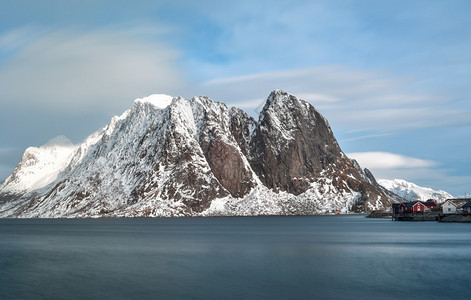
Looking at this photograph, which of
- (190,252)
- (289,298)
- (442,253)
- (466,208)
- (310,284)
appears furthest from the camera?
(466,208)

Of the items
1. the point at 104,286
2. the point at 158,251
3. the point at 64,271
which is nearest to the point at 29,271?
the point at 64,271

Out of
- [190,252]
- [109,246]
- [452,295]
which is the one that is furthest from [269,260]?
[109,246]

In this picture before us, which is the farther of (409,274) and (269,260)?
(269,260)

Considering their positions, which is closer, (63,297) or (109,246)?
(63,297)

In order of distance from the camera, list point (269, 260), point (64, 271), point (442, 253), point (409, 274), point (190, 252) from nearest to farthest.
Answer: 1. point (409, 274)
2. point (64, 271)
3. point (269, 260)
4. point (442, 253)
5. point (190, 252)

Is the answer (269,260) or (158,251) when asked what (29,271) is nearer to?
(158,251)

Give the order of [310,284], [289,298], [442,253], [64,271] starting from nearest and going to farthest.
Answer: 1. [289,298]
2. [310,284]
3. [64,271]
4. [442,253]

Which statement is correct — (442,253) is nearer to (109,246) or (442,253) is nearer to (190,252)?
(190,252)

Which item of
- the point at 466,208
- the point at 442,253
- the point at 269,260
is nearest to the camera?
the point at 269,260

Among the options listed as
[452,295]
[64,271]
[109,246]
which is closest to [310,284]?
[452,295]
